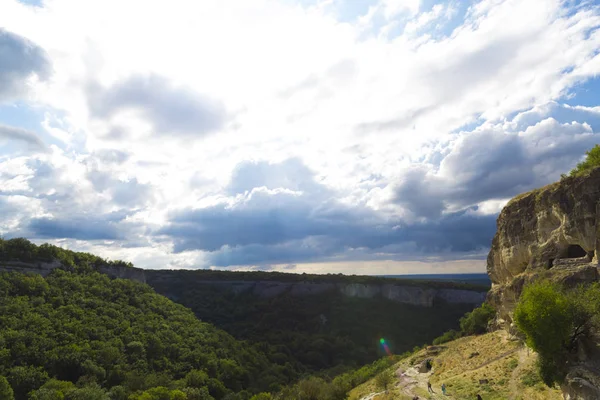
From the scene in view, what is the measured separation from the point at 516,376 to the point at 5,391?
40.4 meters

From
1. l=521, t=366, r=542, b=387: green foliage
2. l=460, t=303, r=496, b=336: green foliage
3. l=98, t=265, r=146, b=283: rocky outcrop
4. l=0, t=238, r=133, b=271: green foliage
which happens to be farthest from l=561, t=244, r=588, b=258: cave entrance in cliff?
l=98, t=265, r=146, b=283: rocky outcrop

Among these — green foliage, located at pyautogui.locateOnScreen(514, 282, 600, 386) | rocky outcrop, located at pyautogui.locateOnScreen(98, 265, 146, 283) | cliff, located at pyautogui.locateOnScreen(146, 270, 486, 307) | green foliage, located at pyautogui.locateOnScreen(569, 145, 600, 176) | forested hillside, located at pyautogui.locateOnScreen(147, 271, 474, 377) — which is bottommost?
forested hillside, located at pyautogui.locateOnScreen(147, 271, 474, 377)

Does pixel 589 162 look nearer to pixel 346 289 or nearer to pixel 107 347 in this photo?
pixel 107 347

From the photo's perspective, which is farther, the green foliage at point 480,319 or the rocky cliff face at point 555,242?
the green foliage at point 480,319

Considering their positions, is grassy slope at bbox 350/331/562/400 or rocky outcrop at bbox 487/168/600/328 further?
rocky outcrop at bbox 487/168/600/328

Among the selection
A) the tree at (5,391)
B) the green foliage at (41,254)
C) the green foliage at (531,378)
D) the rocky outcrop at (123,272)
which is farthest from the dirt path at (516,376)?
the rocky outcrop at (123,272)

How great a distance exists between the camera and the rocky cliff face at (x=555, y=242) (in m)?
26.6

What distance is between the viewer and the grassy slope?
25.2 m

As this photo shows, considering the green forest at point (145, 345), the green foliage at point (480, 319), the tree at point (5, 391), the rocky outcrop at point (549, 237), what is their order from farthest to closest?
the green foliage at point (480, 319)
the green forest at point (145, 345)
the tree at point (5, 391)
the rocky outcrop at point (549, 237)

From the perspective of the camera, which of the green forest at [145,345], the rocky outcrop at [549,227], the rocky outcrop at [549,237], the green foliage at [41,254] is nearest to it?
the rocky outcrop at [549,237]

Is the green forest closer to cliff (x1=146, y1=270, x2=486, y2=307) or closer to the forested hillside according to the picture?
the forested hillside

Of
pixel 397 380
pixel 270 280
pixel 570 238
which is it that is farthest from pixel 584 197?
pixel 270 280

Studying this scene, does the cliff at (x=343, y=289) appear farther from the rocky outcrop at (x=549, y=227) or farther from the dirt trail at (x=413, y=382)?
the rocky outcrop at (x=549, y=227)

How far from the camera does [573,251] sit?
31.3 m
